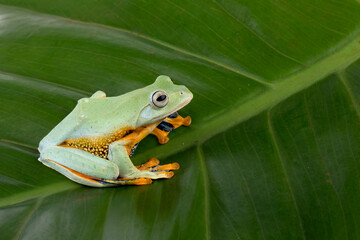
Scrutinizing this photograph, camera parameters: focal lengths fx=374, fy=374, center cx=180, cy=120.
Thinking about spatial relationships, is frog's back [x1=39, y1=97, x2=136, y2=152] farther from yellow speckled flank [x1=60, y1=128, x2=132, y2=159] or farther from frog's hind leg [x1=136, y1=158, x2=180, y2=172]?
frog's hind leg [x1=136, y1=158, x2=180, y2=172]

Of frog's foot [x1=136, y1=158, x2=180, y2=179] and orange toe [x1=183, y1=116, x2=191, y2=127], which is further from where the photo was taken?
orange toe [x1=183, y1=116, x2=191, y2=127]

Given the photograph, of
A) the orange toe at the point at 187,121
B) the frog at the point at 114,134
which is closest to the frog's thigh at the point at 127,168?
the frog at the point at 114,134

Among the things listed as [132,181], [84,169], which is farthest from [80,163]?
[132,181]

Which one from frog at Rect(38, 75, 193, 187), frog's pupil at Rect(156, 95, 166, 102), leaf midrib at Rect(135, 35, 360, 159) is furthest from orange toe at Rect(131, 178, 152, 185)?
frog's pupil at Rect(156, 95, 166, 102)

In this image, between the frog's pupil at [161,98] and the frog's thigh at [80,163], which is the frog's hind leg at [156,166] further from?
the frog's pupil at [161,98]

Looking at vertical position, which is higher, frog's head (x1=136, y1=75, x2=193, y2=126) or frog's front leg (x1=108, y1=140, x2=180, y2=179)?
frog's head (x1=136, y1=75, x2=193, y2=126)

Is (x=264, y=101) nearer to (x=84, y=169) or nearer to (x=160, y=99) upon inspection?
(x=160, y=99)
